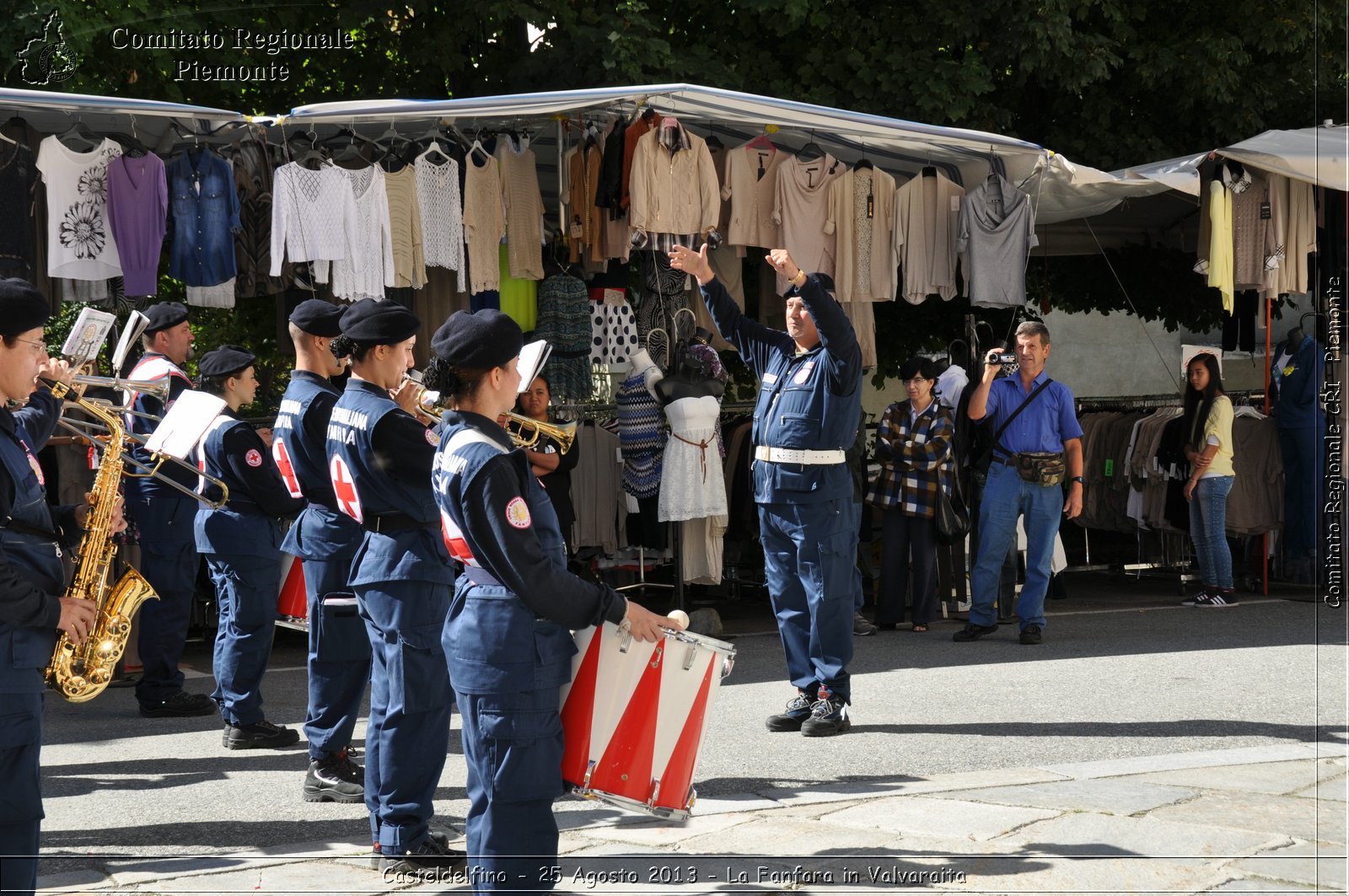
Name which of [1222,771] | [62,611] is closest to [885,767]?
[1222,771]

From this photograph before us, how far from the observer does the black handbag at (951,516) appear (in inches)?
415

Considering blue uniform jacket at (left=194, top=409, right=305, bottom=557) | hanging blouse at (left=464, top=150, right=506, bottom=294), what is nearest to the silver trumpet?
blue uniform jacket at (left=194, top=409, right=305, bottom=557)

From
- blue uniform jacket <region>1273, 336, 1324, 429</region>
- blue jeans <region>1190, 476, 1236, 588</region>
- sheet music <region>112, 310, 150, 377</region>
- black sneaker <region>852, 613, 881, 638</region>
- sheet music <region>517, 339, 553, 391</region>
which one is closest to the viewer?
sheet music <region>517, 339, 553, 391</region>

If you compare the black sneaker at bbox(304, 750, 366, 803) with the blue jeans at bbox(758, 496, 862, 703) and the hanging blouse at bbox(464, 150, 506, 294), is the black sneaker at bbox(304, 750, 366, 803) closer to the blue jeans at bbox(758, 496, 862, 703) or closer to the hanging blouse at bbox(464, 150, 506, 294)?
the blue jeans at bbox(758, 496, 862, 703)

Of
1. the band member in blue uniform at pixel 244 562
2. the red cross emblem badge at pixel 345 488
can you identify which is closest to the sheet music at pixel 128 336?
the band member in blue uniform at pixel 244 562

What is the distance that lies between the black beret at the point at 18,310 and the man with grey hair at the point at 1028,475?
6.86 meters

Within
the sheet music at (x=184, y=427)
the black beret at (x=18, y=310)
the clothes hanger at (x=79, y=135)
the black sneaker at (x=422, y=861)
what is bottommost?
the black sneaker at (x=422, y=861)

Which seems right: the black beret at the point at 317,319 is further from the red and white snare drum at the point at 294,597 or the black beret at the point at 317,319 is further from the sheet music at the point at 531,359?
the sheet music at the point at 531,359

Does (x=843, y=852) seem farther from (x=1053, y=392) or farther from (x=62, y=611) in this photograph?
(x=1053, y=392)

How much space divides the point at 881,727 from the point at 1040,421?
11.5ft

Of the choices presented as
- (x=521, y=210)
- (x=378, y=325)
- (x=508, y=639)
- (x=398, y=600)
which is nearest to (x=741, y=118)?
(x=521, y=210)

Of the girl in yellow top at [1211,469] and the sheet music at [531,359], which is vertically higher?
the sheet music at [531,359]

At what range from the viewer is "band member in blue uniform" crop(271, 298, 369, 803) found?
561 centimetres

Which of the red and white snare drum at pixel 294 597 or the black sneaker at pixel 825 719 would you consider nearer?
the red and white snare drum at pixel 294 597
